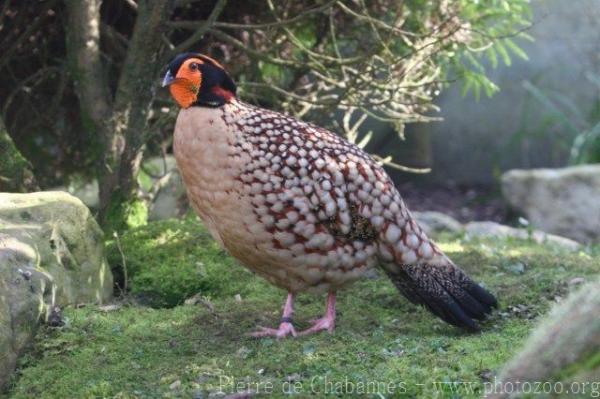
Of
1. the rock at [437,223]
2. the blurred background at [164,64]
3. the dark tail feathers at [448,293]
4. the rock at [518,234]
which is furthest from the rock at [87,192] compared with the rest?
the dark tail feathers at [448,293]

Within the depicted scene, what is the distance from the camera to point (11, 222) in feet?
14.9

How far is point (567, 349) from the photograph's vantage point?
8.84 feet

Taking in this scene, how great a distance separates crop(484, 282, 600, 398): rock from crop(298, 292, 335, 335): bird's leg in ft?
6.05

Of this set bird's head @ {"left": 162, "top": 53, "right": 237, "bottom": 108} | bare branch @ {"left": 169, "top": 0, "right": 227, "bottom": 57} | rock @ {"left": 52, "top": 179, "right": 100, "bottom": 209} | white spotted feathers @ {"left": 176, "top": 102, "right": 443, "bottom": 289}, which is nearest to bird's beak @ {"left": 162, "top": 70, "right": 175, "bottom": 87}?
bird's head @ {"left": 162, "top": 53, "right": 237, "bottom": 108}

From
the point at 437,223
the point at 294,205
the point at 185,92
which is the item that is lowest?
the point at 437,223

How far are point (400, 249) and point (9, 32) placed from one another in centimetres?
302

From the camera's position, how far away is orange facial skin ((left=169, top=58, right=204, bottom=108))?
14.9ft

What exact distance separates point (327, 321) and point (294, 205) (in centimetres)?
63

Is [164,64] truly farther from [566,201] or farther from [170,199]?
[566,201]

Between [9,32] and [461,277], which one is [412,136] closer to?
[9,32]

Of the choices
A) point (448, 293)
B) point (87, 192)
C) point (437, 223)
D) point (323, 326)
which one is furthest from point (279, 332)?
point (437, 223)

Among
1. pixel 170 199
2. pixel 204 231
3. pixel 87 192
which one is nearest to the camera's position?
pixel 204 231

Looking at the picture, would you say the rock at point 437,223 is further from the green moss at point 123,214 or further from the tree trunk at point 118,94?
the tree trunk at point 118,94

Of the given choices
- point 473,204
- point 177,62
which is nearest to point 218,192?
point 177,62
